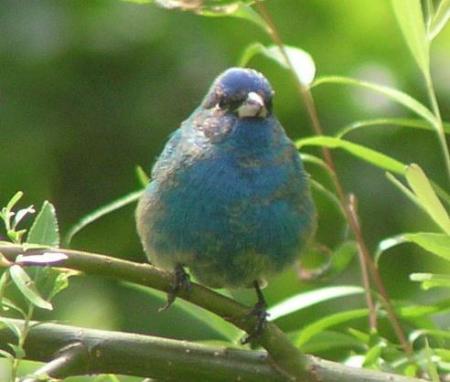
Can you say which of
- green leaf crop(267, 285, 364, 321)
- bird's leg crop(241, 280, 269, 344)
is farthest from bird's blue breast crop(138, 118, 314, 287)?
green leaf crop(267, 285, 364, 321)

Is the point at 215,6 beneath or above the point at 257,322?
above

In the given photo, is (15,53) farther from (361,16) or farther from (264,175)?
(264,175)

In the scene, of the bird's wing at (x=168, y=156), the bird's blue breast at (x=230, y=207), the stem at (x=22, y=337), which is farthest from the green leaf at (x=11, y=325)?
the bird's wing at (x=168, y=156)

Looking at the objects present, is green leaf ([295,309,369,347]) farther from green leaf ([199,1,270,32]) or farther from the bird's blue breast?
green leaf ([199,1,270,32])

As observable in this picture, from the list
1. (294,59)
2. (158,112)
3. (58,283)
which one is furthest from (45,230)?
(158,112)

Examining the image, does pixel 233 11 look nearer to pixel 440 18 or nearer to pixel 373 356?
pixel 440 18

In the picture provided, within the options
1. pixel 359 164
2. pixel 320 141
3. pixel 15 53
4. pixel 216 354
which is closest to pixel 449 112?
pixel 359 164

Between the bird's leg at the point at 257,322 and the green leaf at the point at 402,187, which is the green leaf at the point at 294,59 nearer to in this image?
the bird's leg at the point at 257,322
